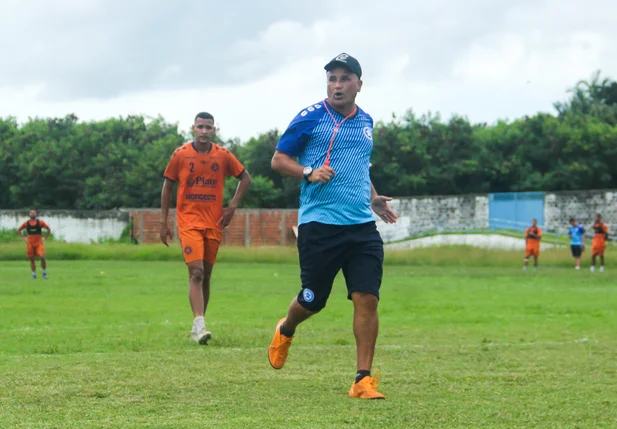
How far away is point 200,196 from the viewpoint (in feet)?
35.6

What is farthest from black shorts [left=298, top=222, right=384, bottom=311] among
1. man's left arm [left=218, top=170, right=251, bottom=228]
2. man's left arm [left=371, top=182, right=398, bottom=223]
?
man's left arm [left=218, top=170, right=251, bottom=228]

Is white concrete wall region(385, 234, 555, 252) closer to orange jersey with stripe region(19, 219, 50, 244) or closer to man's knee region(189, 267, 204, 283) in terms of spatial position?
orange jersey with stripe region(19, 219, 50, 244)

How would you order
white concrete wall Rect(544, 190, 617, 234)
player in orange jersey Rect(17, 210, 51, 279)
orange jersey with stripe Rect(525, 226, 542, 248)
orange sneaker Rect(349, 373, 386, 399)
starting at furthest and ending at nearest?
white concrete wall Rect(544, 190, 617, 234), orange jersey with stripe Rect(525, 226, 542, 248), player in orange jersey Rect(17, 210, 51, 279), orange sneaker Rect(349, 373, 386, 399)

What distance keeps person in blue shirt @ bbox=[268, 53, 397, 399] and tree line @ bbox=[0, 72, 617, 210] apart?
55.7 meters

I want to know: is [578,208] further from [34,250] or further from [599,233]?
[34,250]

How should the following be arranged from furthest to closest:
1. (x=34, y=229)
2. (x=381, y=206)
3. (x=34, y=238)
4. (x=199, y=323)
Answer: (x=34, y=229)
(x=34, y=238)
(x=199, y=323)
(x=381, y=206)

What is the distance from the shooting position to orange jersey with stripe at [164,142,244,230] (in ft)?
35.3

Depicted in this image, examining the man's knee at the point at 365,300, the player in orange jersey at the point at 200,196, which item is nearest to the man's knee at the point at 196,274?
the player in orange jersey at the point at 200,196

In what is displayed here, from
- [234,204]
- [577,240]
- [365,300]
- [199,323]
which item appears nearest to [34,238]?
[234,204]

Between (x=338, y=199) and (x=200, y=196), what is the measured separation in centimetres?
443

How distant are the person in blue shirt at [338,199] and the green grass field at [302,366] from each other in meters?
0.61

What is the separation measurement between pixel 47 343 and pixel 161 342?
3.67 ft

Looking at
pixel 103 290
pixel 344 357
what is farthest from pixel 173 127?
pixel 344 357

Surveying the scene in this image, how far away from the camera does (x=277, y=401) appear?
5.90 meters
